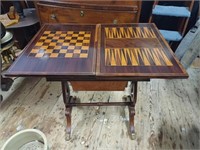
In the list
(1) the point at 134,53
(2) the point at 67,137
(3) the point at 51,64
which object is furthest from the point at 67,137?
(1) the point at 134,53

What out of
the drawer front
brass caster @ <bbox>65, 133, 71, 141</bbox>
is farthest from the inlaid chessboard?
brass caster @ <bbox>65, 133, 71, 141</bbox>

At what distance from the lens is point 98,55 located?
3.52 ft

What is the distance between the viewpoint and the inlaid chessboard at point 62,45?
3.59ft

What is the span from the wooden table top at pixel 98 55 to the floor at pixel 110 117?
2.38 feet

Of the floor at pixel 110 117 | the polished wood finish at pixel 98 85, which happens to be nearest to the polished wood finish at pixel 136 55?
the polished wood finish at pixel 98 85

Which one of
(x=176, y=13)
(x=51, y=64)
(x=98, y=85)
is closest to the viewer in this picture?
(x=51, y=64)

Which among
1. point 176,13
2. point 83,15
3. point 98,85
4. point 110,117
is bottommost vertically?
point 110,117

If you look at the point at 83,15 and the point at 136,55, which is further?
the point at 83,15

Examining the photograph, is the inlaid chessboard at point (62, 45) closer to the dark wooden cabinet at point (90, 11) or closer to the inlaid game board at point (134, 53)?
the inlaid game board at point (134, 53)

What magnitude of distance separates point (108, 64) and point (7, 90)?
1.43 meters

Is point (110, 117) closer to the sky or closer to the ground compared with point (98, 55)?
closer to the ground

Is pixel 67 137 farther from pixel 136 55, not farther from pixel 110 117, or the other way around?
pixel 136 55

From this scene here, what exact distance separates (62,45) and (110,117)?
0.81 m

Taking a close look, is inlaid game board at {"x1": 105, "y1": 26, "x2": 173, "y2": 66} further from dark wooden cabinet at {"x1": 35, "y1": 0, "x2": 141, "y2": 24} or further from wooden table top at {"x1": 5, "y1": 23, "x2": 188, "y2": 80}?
dark wooden cabinet at {"x1": 35, "y1": 0, "x2": 141, "y2": 24}
